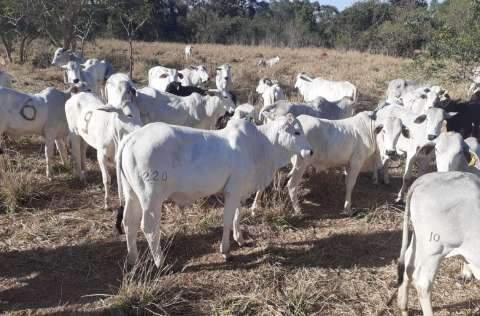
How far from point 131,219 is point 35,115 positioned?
12.3 ft

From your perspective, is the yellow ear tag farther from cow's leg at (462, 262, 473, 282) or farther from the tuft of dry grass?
the tuft of dry grass

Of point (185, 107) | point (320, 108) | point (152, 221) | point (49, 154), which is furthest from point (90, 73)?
point (152, 221)

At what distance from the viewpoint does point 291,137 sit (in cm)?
587

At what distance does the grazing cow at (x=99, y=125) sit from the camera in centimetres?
671

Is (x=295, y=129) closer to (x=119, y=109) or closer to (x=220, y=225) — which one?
(x=220, y=225)

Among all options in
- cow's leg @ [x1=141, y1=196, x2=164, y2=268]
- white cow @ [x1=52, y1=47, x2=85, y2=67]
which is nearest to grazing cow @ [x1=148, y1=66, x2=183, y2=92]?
white cow @ [x1=52, y1=47, x2=85, y2=67]

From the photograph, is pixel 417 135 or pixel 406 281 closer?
pixel 406 281

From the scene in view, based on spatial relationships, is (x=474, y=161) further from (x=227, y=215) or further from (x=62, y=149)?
(x=62, y=149)

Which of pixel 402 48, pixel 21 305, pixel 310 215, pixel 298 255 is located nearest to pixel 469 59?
pixel 310 215

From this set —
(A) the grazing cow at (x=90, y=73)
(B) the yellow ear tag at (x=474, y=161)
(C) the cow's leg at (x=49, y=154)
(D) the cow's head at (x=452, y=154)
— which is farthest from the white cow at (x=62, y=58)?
(B) the yellow ear tag at (x=474, y=161)

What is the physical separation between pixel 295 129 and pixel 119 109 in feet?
8.28

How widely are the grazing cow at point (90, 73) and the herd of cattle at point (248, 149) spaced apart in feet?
0.95

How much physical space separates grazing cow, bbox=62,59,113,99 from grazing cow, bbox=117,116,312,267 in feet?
24.3

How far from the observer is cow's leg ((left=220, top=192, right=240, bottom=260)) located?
5.32m
